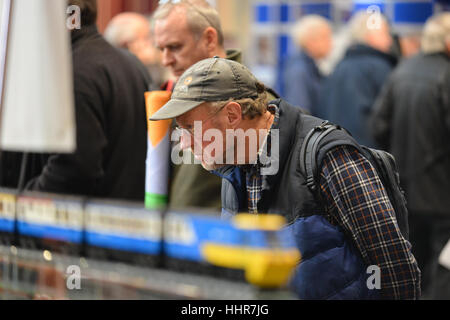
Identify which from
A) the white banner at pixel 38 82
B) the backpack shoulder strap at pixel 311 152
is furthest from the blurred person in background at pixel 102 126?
the backpack shoulder strap at pixel 311 152

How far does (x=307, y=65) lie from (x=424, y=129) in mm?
2045

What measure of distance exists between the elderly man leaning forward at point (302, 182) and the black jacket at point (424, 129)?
2.96m

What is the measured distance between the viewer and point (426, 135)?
5.07 meters

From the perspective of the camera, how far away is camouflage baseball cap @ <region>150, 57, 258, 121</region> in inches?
84.8

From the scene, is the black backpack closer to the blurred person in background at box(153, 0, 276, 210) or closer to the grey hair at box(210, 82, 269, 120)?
the grey hair at box(210, 82, 269, 120)

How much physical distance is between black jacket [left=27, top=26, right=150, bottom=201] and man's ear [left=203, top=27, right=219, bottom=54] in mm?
376

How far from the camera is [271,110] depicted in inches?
91.0

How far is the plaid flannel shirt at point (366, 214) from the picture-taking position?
212cm

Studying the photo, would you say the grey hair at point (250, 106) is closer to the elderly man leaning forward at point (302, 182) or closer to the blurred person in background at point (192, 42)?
the elderly man leaning forward at point (302, 182)

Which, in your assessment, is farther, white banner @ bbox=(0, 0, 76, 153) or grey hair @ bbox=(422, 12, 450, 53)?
grey hair @ bbox=(422, 12, 450, 53)

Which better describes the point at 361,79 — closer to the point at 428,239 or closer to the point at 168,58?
the point at 428,239
